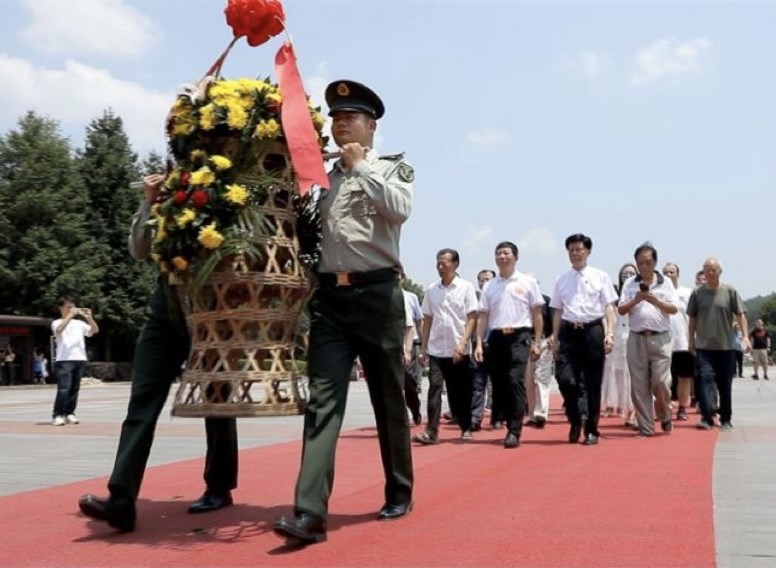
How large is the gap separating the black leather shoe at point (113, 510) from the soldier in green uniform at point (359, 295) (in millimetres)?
993

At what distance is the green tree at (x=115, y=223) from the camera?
4453 cm

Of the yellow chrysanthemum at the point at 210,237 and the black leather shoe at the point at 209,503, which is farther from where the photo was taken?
the black leather shoe at the point at 209,503

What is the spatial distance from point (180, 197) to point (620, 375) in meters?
9.18

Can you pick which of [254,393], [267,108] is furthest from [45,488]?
[267,108]

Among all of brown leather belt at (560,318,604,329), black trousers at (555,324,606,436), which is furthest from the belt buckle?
brown leather belt at (560,318,604,329)

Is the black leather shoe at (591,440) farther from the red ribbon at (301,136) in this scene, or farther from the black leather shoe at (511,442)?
the red ribbon at (301,136)

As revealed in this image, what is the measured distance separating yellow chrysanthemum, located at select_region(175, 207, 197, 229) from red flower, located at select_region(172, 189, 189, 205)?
6 centimetres

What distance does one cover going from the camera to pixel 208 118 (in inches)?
186

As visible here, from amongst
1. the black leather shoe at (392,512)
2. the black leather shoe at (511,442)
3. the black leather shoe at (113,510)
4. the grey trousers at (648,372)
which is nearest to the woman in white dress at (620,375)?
the grey trousers at (648,372)

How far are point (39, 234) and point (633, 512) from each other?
137 feet

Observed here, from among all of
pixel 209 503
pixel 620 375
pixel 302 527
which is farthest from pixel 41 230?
pixel 302 527

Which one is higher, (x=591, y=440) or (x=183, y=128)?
(x=183, y=128)

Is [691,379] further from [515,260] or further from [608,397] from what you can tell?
[515,260]

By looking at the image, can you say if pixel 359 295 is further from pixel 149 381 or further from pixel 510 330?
pixel 510 330
